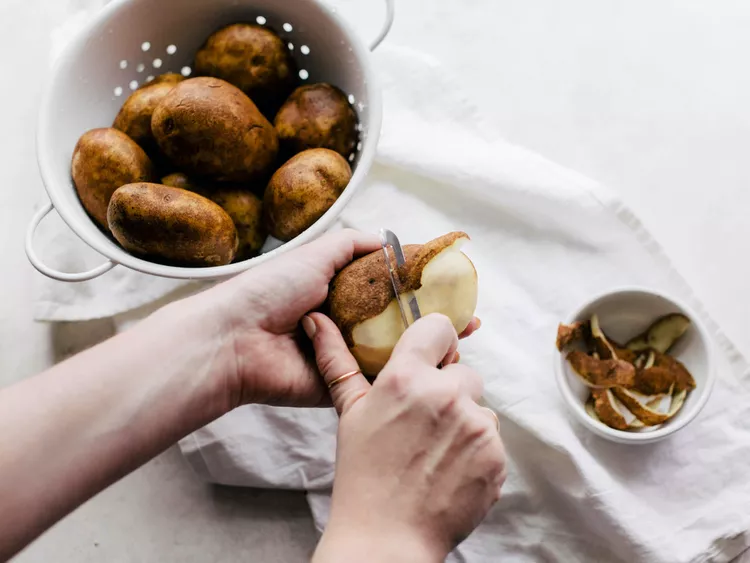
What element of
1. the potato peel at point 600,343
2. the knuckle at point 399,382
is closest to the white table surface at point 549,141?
the potato peel at point 600,343

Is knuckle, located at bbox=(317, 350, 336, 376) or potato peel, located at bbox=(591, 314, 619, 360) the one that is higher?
knuckle, located at bbox=(317, 350, 336, 376)

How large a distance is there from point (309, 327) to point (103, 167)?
10.1 inches

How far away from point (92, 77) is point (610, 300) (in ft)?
1.91

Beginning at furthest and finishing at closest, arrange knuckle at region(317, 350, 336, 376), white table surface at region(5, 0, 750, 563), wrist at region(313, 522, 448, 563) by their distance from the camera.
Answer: white table surface at region(5, 0, 750, 563)
knuckle at region(317, 350, 336, 376)
wrist at region(313, 522, 448, 563)

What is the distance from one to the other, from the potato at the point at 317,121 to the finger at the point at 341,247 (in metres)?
0.13

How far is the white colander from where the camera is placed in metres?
0.68

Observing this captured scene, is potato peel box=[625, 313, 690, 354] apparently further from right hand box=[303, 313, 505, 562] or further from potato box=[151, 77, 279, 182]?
potato box=[151, 77, 279, 182]

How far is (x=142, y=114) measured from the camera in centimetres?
→ 73

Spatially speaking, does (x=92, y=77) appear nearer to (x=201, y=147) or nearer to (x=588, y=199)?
(x=201, y=147)

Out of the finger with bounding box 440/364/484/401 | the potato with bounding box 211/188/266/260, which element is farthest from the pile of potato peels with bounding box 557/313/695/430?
the potato with bounding box 211/188/266/260

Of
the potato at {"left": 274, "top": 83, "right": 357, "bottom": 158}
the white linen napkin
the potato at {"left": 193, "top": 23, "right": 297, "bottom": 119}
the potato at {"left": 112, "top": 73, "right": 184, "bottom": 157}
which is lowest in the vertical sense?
the white linen napkin

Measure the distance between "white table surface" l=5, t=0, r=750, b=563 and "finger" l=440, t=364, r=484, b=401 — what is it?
0.33 meters

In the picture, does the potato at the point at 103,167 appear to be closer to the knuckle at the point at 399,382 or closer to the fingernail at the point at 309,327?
the fingernail at the point at 309,327

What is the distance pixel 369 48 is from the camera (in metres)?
0.74
